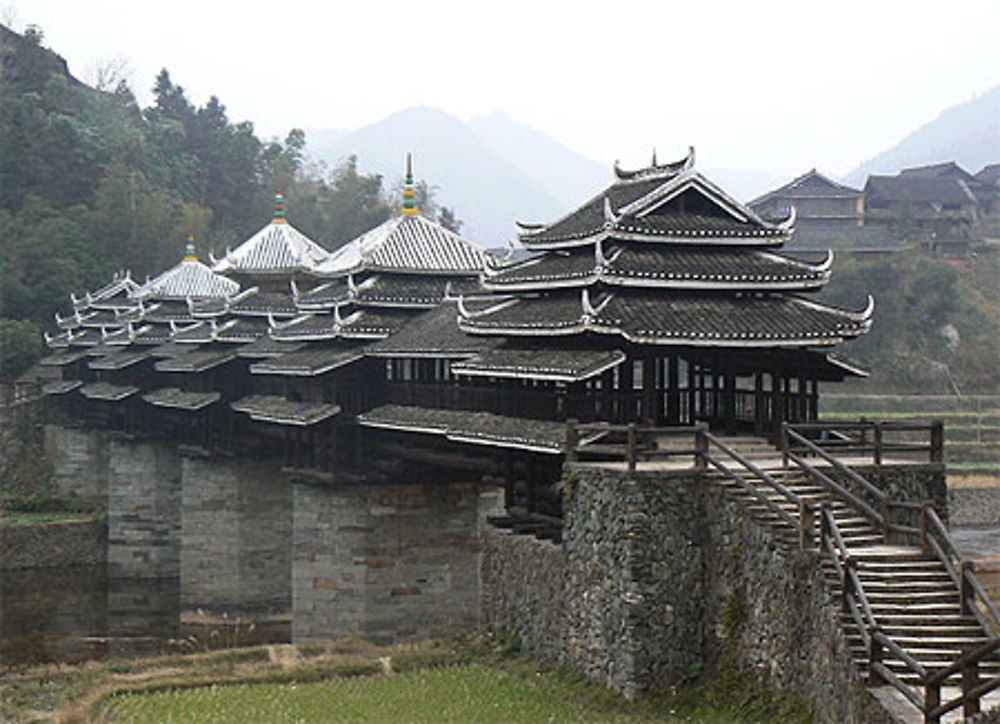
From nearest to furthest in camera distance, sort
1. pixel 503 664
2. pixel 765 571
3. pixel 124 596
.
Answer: pixel 765 571
pixel 503 664
pixel 124 596

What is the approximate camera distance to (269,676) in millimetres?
30297

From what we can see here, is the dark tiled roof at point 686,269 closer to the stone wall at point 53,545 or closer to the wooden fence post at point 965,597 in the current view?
the wooden fence post at point 965,597

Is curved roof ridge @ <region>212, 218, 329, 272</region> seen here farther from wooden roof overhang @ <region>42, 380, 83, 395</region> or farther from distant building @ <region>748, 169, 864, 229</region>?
distant building @ <region>748, 169, 864, 229</region>

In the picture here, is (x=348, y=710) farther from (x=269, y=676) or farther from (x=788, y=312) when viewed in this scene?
(x=788, y=312)

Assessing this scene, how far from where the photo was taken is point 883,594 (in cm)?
1997

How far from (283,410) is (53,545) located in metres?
21.3

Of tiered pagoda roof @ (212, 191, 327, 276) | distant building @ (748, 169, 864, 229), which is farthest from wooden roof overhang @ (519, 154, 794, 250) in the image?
distant building @ (748, 169, 864, 229)

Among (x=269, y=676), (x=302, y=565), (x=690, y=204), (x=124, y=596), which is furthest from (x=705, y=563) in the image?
(x=124, y=596)

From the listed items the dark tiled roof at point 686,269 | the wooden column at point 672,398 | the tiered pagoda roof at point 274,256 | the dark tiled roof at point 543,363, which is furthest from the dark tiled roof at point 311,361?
the wooden column at point 672,398

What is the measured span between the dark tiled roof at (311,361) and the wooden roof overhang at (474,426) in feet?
5.26

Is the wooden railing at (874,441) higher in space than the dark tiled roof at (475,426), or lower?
higher

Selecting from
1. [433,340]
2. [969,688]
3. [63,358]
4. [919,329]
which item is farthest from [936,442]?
[919,329]

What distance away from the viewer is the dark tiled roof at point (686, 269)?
26578 millimetres

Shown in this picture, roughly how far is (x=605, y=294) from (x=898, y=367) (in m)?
Result: 58.5
